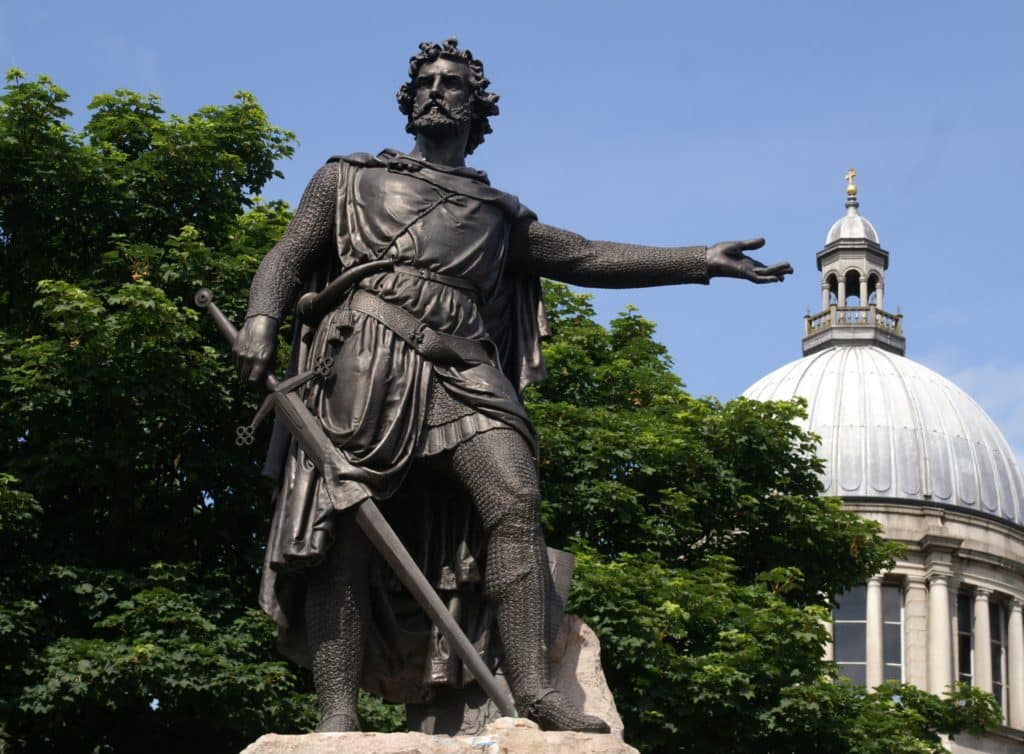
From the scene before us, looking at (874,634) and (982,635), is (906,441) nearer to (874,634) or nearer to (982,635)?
(874,634)

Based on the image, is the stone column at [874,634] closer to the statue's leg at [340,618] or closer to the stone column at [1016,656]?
the stone column at [1016,656]

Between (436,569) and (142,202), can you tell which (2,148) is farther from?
(436,569)

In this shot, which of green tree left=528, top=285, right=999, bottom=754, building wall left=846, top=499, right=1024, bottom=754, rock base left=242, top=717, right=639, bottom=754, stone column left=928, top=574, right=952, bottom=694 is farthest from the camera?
stone column left=928, top=574, right=952, bottom=694

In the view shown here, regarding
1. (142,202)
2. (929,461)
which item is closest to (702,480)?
(142,202)

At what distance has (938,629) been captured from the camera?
3125 inches

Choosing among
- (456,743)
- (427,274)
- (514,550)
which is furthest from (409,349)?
(456,743)

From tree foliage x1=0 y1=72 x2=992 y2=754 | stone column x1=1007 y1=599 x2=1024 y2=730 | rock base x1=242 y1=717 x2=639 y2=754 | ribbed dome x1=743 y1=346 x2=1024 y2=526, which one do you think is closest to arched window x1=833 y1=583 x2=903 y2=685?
ribbed dome x1=743 y1=346 x2=1024 y2=526

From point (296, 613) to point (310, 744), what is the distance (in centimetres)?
113

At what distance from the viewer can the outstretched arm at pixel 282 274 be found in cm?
966

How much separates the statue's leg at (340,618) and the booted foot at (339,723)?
0.03 meters

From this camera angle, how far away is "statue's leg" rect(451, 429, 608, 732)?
30.7ft

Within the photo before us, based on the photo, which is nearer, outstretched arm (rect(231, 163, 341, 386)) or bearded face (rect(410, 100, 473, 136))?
outstretched arm (rect(231, 163, 341, 386))

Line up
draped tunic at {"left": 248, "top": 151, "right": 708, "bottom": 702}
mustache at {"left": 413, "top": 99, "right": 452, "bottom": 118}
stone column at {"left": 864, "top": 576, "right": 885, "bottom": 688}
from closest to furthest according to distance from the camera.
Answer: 1. draped tunic at {"left": 248, "top": 151, "right": 708, "bottom": 702}
2. mustache at {"left": 413, "top": 99, "right": 452, "bottom": 118}
3. stone column at {"left": 864, "top": 576, "right": 885, "bottom": 688}

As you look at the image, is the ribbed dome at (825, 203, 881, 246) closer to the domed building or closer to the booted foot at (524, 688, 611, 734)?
the domed building
